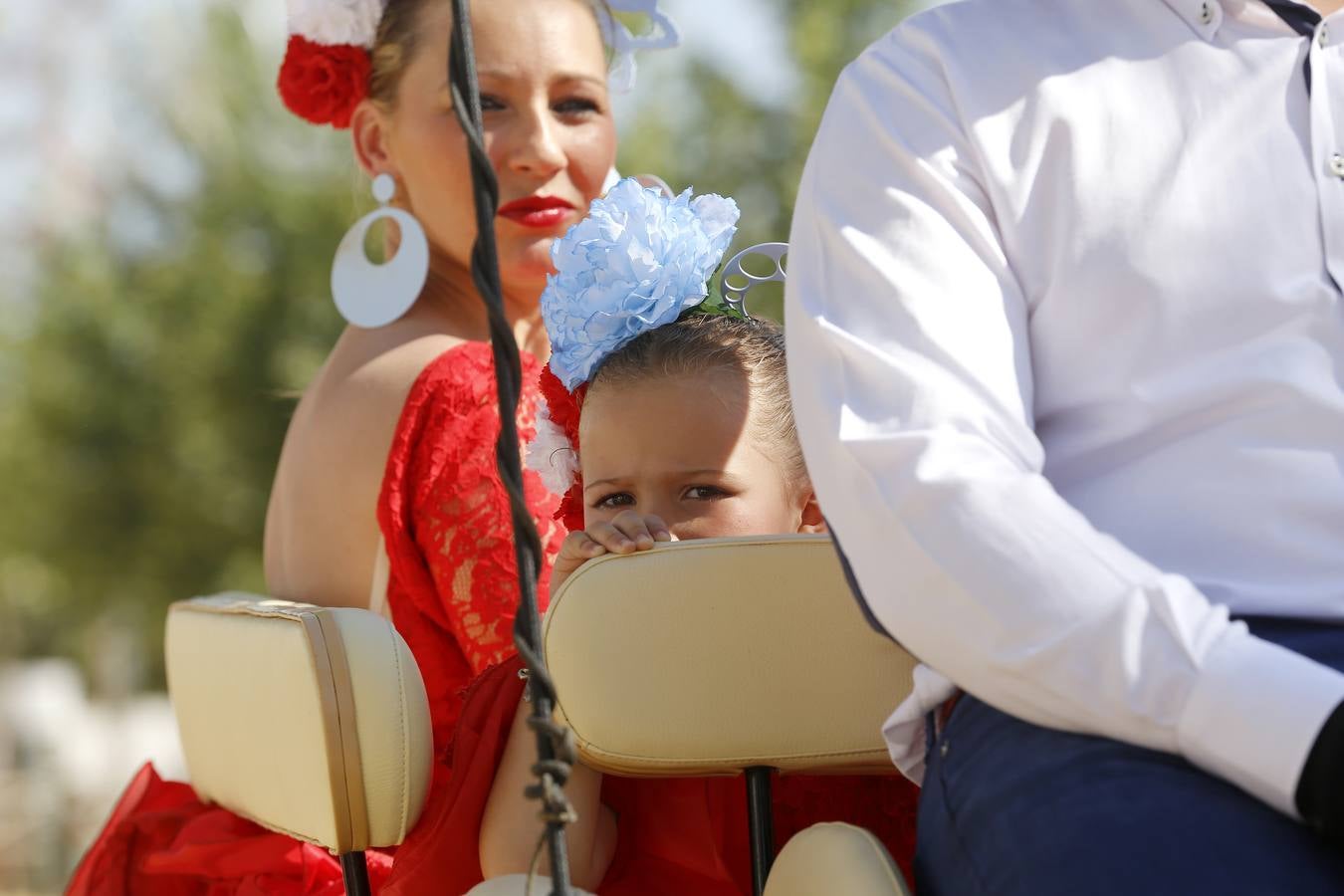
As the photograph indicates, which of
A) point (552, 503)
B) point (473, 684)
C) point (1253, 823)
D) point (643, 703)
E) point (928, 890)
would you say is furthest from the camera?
point (552, 503)

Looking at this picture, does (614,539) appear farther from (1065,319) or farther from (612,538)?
(1065,319)

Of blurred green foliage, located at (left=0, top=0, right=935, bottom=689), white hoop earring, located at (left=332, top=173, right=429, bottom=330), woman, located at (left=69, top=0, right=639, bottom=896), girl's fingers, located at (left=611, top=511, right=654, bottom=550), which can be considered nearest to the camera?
girl's fingers, located at (left=611, top=511, right=654, bottom=550)

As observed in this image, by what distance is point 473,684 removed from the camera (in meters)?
2.00

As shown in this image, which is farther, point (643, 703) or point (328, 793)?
point (328, 793)

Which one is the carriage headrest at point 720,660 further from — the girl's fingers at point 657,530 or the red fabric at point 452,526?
the red fabric at point 452,526

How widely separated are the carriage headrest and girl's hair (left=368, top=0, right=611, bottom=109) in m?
1.72

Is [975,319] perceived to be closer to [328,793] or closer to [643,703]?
[643,703]

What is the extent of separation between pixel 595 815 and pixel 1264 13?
1.08m

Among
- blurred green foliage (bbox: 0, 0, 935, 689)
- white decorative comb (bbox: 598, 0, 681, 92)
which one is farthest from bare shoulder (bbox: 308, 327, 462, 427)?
blurred green foliage (bbox: 0, 0, 935, 689)

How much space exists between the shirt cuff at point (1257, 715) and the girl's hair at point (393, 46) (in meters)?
2.21

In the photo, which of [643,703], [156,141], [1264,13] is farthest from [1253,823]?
[156,141]

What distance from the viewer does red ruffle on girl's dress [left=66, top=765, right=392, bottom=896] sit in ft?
7.02

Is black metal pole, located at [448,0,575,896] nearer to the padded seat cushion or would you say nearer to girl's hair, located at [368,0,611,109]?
the padded seat cushion

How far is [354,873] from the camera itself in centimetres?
172
